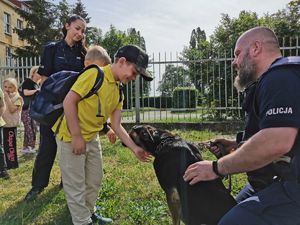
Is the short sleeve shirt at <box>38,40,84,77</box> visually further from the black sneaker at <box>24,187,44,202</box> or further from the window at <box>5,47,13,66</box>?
the window at <box>5,47,13,66</box>

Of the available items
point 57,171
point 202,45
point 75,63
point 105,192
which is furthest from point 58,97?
point 202,45

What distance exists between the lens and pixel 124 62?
10.5 feet

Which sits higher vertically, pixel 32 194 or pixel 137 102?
pixel 137 102

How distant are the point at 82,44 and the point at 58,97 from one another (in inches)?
57.5

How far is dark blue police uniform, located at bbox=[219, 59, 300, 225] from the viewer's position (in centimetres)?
202

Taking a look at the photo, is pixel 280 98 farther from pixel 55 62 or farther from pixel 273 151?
pixel 55 62

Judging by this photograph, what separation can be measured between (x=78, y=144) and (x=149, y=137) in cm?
58

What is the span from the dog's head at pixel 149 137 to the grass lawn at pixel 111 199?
0.93 m

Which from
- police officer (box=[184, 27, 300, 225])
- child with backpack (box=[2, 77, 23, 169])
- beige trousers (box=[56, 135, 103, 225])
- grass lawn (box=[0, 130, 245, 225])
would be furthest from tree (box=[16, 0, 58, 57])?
police officer (box=[184, 27, 300, 225])

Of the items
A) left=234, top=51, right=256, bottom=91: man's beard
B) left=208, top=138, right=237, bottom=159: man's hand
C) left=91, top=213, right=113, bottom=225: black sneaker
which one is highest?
left=234, top=51, right=256, bottom=91: man's beard

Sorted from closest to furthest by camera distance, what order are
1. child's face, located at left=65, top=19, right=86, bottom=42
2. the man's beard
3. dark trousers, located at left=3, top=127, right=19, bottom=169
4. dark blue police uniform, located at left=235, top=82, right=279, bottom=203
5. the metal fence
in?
dark blue police uniform, located at left=235, top=82, right=279, bottom=203 → the man's beard → child's face, located at left=65, top=19, right=86, bottom=42 → dark trousers, located at left=3, top=127, right=19, bottom=169 → the metal fence

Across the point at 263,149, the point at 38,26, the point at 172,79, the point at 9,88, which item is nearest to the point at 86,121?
the point at 263,149

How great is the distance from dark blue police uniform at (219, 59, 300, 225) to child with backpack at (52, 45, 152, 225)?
4.07 feet

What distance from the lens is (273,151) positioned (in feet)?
6.71
